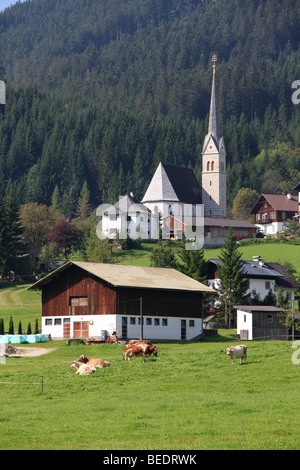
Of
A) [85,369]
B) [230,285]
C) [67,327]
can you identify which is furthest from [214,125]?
[85,369]

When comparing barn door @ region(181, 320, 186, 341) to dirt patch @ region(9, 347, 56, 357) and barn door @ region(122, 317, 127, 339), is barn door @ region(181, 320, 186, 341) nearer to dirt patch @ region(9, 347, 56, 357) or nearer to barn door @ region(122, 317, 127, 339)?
barn door @ region(122, 317, 127, 339)

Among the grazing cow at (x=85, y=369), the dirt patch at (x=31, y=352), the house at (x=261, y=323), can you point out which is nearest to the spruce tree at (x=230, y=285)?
the house at (x=261, y=323)

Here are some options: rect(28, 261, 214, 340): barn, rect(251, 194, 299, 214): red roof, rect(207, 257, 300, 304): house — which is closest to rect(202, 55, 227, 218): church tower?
rect(251, 194, 299, 214): red roof

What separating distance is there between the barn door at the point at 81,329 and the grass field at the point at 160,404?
59.9ft

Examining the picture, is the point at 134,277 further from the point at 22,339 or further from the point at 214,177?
the point at 214,177

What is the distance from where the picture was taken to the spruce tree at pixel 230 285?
237 ft

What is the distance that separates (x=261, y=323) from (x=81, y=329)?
1394 cm

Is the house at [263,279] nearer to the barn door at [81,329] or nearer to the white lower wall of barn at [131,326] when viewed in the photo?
the white lower wall of barn at [131,326]

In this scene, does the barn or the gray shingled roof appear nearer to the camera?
the barn

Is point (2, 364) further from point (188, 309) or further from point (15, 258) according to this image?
point (15, 258)

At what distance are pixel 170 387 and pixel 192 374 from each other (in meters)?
3.10

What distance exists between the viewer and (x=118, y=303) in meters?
61.5

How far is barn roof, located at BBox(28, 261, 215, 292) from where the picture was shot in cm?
6253

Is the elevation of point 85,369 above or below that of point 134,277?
below
